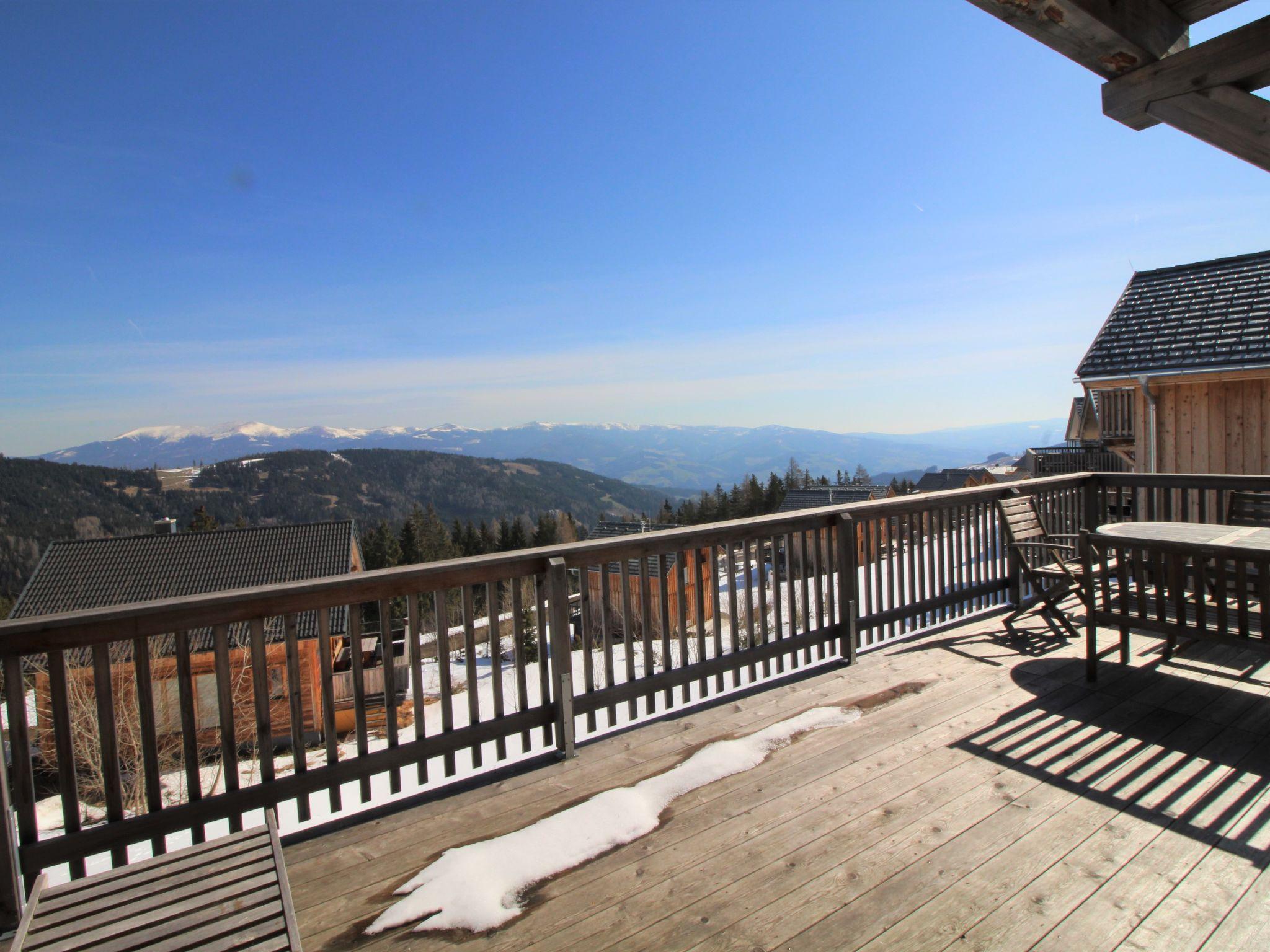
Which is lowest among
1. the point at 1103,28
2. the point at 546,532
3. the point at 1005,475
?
the point at 546,532

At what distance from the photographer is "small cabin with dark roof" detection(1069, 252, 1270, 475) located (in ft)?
27.9

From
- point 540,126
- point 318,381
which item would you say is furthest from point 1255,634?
point 318,381

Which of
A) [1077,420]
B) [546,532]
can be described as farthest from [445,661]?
[546,532]

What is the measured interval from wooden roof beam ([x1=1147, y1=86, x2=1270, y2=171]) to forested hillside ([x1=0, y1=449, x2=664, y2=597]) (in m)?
43.1

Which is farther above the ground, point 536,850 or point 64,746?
point 64,746

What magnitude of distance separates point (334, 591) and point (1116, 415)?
59.4 ft

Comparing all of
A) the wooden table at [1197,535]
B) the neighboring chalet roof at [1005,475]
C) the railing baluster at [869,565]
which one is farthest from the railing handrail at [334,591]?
the neighboring chalet roof at [1005,475]

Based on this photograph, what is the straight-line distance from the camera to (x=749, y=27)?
7828 mm

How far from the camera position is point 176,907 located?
1.38m

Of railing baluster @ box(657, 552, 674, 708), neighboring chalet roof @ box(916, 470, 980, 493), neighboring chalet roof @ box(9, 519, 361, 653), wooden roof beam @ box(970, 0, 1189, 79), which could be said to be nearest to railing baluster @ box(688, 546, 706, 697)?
railing baluster @ box(657, 552, 674, 708)

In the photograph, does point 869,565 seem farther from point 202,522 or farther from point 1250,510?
point 202,522

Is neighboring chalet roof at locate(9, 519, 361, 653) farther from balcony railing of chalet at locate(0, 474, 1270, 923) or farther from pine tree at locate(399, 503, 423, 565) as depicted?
pine tree at locate(399, 503, 423, 565)

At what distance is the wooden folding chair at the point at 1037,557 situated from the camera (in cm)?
420

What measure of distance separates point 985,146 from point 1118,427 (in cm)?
1006
